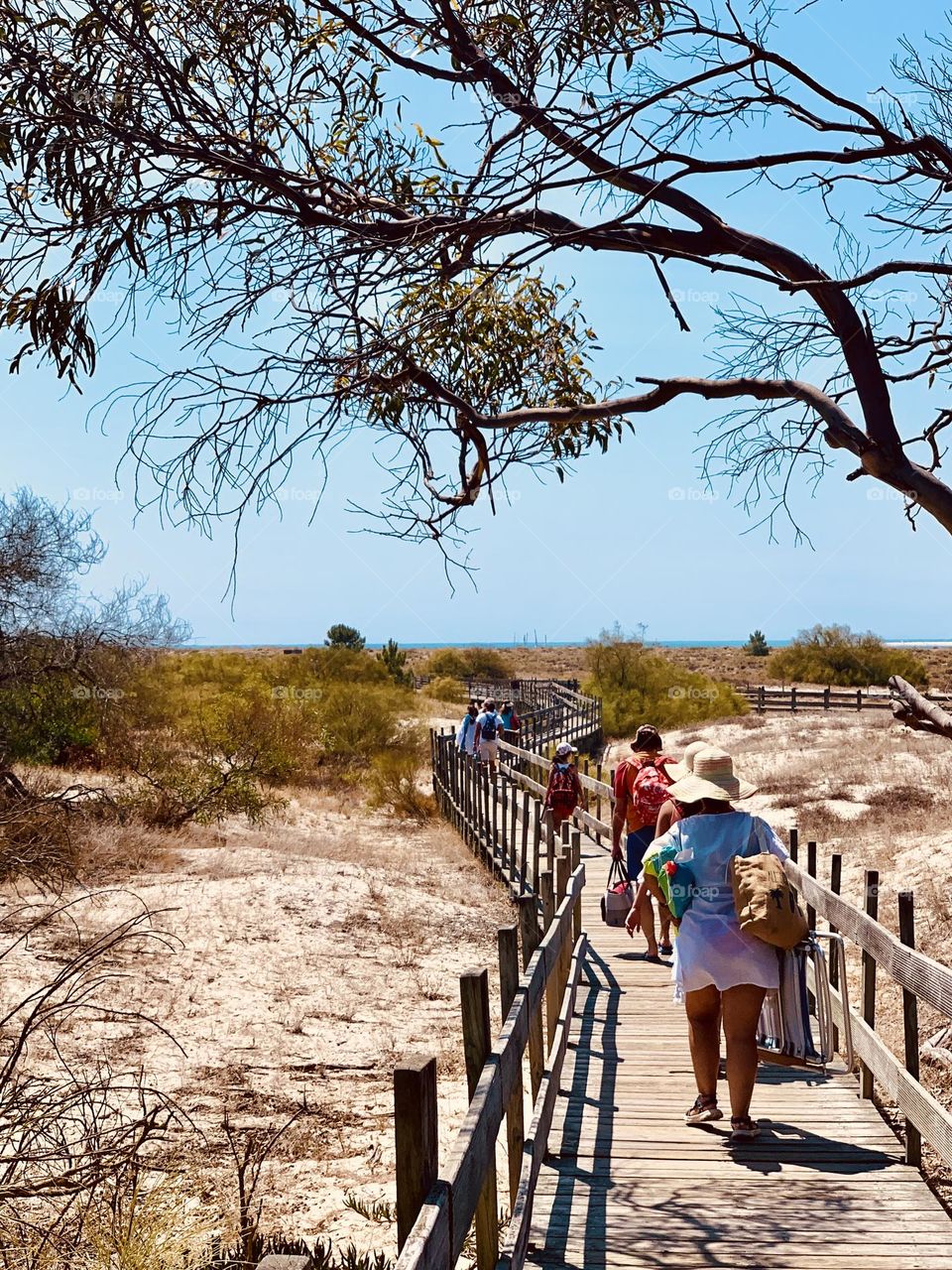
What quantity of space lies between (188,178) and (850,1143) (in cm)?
517

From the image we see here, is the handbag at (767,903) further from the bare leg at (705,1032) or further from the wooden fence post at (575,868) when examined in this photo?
the wooden fence post at (575,868)

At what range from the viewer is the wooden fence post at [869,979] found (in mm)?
5754

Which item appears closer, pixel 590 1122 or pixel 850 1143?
pixel 850 1143

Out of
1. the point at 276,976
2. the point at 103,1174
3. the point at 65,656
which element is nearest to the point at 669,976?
the point at 276,976

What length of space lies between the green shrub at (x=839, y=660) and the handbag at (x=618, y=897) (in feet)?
162

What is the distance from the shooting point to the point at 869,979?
589 centimetres

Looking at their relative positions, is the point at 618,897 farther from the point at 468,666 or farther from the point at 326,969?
the point at 468,666

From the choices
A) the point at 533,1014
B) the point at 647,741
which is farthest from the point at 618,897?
the point at 533,1014

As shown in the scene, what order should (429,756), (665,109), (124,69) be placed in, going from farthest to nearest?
(429,756)
(124,69)
(665,109)

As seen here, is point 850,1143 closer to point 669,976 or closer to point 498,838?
point 669,976

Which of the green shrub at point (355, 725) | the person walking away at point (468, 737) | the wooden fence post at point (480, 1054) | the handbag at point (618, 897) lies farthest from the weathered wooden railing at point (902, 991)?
the green shrub at point (355, 725)

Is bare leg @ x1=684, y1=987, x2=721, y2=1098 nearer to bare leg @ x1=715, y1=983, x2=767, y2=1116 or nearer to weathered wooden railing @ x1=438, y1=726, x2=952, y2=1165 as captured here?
bare leg @ x1=715, y1=983, x2=767, y2=1116

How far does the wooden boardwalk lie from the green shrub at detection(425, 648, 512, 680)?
210 feet

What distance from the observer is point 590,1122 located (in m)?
5.70
